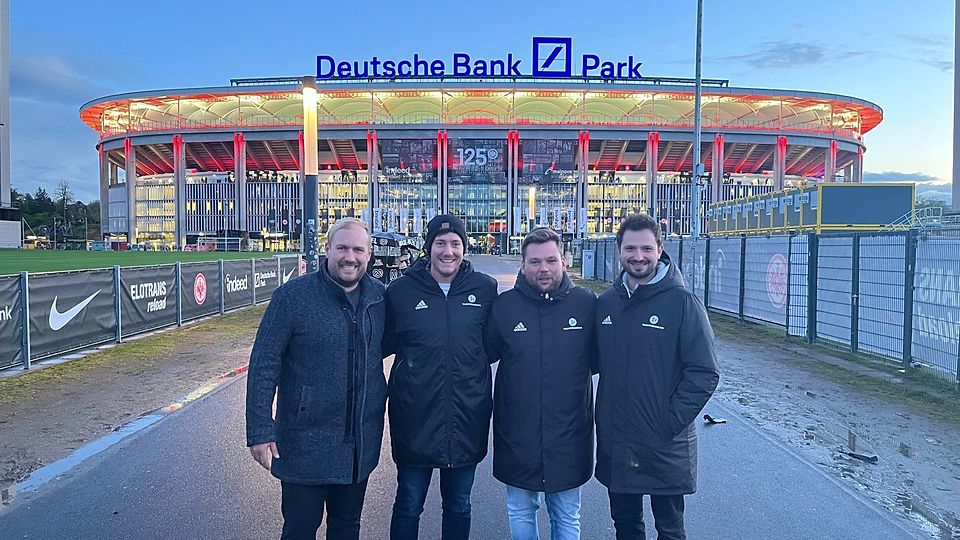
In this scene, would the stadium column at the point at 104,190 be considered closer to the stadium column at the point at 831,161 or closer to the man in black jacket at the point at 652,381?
the stadium column at the point at 831,161

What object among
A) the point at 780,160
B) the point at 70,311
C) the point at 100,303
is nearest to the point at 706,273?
the point at 100,303

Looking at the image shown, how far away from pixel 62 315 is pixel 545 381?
9892 mm

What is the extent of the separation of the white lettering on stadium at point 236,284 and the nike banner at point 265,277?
67cm

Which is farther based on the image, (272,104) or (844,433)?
(272,104)

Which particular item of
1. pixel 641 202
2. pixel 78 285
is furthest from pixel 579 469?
pixel 641 202

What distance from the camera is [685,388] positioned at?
306 centimetres

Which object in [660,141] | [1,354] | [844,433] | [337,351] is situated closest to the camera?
[337,351]

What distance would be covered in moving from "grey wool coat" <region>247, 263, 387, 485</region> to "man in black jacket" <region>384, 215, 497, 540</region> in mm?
259

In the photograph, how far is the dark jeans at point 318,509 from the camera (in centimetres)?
297

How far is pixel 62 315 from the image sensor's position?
10.2m

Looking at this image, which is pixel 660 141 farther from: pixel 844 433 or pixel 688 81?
pixel 844 433

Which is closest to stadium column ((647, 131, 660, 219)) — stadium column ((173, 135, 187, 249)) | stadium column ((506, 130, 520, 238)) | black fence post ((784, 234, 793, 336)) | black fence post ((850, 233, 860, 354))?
stadium column ((506, 130, 520, 238))

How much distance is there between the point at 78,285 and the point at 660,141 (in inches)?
2744

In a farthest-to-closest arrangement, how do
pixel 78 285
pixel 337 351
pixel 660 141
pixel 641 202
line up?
pixel 641 202
pixel 660 141
pixel 78 285
pixel 337 351
